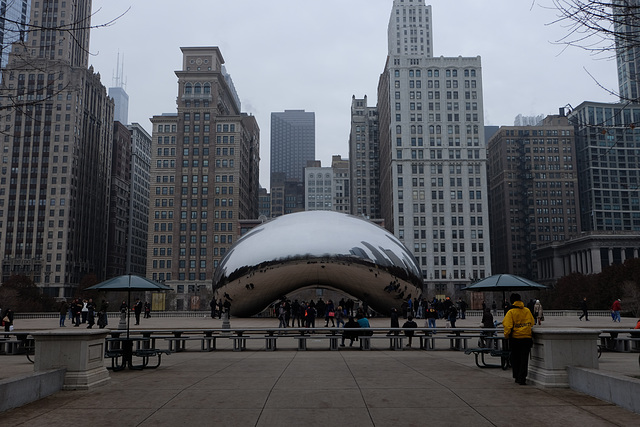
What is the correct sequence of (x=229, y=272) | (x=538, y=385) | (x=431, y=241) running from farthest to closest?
(x=431, y=241), (x=229, y=272), (x=538, y=385)

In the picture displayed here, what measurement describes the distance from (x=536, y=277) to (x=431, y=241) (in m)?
40.5

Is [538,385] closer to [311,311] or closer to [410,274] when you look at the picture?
[311,311]

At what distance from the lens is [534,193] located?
135125 mm

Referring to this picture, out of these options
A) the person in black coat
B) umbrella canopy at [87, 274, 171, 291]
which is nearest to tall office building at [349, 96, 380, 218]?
the person in black coat

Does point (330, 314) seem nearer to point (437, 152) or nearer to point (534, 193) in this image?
point (437, 152)

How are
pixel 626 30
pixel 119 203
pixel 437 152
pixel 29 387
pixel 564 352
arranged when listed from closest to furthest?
→ pixel 29 387, pixel 564 352, pixel 626 30, pixel 437 152, pixel 119 203

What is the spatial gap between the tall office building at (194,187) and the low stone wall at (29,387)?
99640 mm

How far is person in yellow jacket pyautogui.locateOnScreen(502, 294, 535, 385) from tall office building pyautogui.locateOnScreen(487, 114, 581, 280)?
133 metres

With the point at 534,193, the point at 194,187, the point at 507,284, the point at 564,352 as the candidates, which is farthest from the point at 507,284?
the point at 534,193

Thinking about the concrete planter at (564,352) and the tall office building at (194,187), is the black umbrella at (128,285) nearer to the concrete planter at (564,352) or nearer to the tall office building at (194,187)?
the concrete planter at (564,352)

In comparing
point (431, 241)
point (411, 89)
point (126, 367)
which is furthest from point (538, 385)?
point (411, 89)

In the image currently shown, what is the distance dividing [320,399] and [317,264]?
934 inches

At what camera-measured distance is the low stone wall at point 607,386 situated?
7031 millimetres

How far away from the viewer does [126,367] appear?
12500 millimetres
